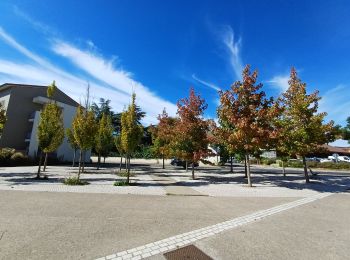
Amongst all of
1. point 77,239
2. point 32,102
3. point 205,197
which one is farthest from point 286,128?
point 32,102

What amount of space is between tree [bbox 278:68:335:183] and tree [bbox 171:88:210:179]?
530 centimetres

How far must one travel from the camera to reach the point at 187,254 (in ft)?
16.2

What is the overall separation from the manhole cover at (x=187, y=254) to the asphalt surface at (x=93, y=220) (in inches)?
A: 30.8

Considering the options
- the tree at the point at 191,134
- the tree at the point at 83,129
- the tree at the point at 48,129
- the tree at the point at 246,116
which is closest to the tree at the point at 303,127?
the tree at the point at 246,116

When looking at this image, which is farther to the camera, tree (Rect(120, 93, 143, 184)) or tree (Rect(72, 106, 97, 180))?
tree (Rect(72, 106, 97, 180))

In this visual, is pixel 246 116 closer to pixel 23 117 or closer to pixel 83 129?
pixel 83 129

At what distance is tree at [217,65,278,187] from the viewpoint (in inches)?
602

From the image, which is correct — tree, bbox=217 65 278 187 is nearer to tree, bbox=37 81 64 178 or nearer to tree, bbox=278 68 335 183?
tree, bbox=278 68 335 183

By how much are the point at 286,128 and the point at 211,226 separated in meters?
13.3

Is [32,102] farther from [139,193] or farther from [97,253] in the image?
[97,253]

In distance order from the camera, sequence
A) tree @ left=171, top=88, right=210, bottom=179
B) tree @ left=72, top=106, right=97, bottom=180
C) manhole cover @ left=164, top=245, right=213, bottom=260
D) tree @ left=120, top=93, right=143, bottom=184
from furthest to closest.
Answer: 1. tree @ left=171, top=88, right=210, bottom=179
2. tree @ left=72, top=106, right=97, bottom=180
3. tree @ left=120, top=93, right=143, bottom=184
4. manhole cover @ left=164, top=245, right=213, bottom=260

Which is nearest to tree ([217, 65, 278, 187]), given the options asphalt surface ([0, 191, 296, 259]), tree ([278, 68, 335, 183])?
tree ([278, 68, 335, 183])

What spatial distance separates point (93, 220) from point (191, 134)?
12.4 metres

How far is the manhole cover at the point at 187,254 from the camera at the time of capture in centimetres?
477
